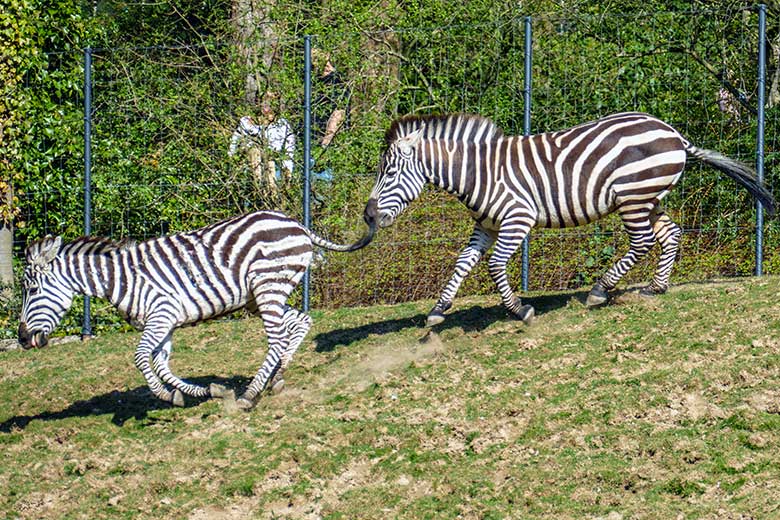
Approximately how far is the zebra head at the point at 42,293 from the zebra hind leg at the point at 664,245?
5661 millimetres

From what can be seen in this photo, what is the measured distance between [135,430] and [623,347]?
4.24 meters

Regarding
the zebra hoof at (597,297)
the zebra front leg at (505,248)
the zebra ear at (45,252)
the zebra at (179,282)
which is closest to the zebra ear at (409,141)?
the zebra front leg at (505,248)

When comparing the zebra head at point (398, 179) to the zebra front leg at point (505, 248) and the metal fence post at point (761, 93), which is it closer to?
the zebra front leg at point (505, 248)

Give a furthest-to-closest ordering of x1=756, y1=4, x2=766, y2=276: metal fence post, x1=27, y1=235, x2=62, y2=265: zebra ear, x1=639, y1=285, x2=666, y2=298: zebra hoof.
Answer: x1=756, y1=4, x2=766, y2=276: metal fence post < x1=639, y1=285, x2=666, y2=298: zebra hoof < x1=27, y1=235, x2=62, y2=265: zebra ear

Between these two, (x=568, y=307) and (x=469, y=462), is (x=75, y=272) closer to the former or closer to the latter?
(x=469, y=462)

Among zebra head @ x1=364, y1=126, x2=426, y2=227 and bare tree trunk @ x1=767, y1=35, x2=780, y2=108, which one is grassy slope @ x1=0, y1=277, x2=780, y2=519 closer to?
zebra head @ x1=364, y1=126, x2=426, y2=227

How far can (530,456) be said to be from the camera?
9.03 meters

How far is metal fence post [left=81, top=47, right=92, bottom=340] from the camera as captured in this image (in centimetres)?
1472

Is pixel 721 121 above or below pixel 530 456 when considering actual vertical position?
above

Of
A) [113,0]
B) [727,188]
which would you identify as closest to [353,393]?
[727,188]

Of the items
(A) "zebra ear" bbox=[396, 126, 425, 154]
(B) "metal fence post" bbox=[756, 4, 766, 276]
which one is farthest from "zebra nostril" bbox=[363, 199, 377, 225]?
(B) "metal fence post" bbox=[756, 4, 766, 276]

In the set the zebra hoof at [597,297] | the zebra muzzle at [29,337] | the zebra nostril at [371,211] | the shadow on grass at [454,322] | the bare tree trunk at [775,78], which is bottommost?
the shadow on grass at [454,322]

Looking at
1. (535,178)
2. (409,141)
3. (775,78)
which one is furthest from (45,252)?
(775,78)

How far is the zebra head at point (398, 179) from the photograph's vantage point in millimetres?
12422
